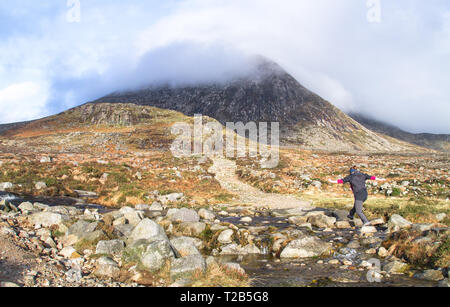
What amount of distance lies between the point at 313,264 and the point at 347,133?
18653 centimetres

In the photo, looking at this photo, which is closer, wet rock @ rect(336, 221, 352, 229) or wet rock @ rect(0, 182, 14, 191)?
wet rock @ rect(336, 221, 352, 229)

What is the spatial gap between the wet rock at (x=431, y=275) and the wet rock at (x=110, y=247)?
431 inches

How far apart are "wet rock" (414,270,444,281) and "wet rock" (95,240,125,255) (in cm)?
1094

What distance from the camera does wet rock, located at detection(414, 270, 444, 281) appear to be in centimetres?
934

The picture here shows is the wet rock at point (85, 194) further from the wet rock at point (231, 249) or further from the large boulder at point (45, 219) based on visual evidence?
the wet rock at point (231, 249)

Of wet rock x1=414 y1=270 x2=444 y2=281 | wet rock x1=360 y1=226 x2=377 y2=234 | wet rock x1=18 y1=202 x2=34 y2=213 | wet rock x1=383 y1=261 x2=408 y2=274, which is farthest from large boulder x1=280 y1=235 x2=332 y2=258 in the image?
wet rock x1=18 y1=202 x2=34 y2=213

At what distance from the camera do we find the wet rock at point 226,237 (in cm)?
1495

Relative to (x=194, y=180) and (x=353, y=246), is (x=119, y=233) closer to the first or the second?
(x=353, y=246)

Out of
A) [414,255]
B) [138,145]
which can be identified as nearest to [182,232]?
[414,255]

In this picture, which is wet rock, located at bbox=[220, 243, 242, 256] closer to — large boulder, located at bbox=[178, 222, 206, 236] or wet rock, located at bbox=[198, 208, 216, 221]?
large boulder, located at bbox=[178, 222, 206, 236]

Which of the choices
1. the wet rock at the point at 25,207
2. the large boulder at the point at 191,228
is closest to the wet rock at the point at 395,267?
the large boulder at the point at 191,228

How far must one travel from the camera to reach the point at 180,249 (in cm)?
1131

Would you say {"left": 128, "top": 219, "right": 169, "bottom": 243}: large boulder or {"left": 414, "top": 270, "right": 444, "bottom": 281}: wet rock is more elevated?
{"left": 128, "top": 219, "right": 169, "bottom": 243}: large boulder

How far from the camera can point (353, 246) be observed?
13.5 m
